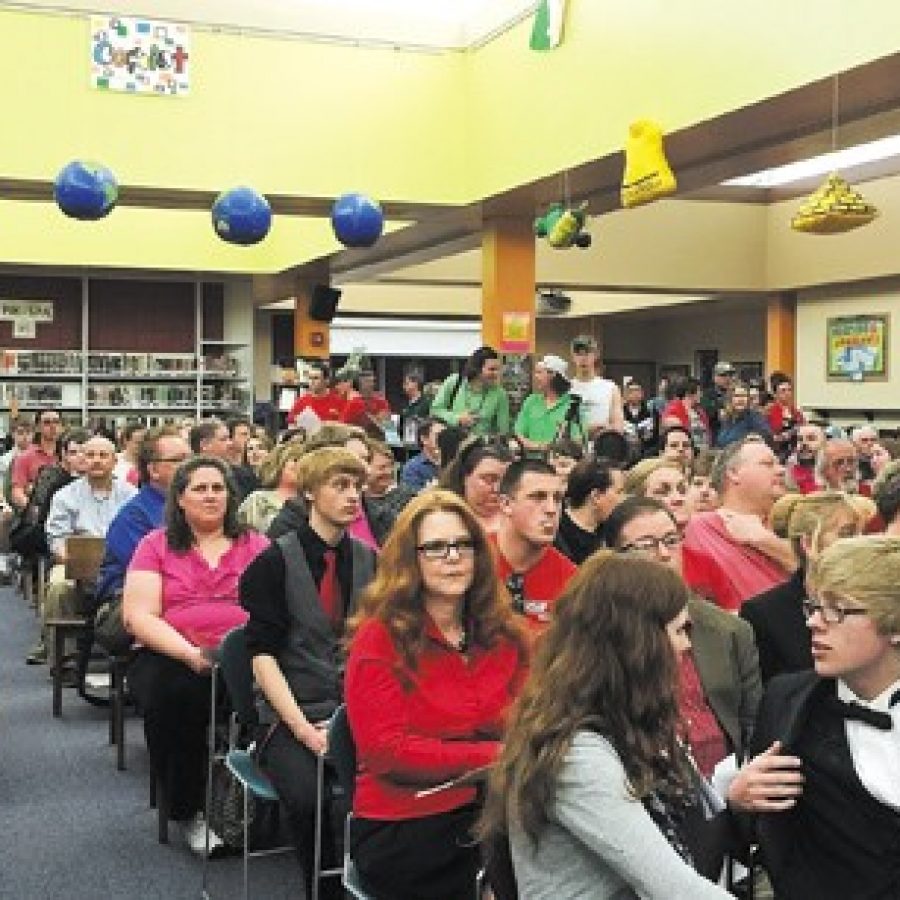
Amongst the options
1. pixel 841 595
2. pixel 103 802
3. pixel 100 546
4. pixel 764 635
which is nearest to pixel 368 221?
pixel 100 546

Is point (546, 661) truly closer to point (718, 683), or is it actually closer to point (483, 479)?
point (718, 683)

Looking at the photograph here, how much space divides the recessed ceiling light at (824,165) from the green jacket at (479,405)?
336cm

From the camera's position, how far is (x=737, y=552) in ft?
13.4

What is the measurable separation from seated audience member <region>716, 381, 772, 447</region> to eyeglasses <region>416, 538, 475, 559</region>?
6282 millimetres

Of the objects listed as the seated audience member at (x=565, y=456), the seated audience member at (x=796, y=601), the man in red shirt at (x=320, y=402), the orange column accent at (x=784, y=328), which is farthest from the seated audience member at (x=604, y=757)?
the orange column accent at (x=784, y=328)

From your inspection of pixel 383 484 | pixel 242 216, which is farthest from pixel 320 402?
pixel 383 484

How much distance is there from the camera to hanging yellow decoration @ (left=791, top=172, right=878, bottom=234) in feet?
22.1

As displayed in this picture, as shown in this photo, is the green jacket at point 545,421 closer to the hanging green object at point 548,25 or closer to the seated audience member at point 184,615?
the hanging green object at point 548,25

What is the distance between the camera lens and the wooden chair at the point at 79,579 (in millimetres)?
5949

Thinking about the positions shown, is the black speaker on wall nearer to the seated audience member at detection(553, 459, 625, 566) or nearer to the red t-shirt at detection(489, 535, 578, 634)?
the seated audience member at detection(553, 459, 625, 566)

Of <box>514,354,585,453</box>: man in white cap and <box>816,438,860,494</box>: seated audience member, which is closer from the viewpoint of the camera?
<box>816,438,860,494</box>: seated audience member

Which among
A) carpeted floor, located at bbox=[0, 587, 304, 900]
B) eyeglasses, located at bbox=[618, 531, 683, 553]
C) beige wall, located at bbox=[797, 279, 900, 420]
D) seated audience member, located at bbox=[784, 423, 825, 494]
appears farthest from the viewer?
beige wall, located at bbox=[797, 279, 900, 420]

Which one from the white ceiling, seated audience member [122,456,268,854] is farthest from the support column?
seated audience member [122,456,268,854]

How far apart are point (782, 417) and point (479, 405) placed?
303cm
